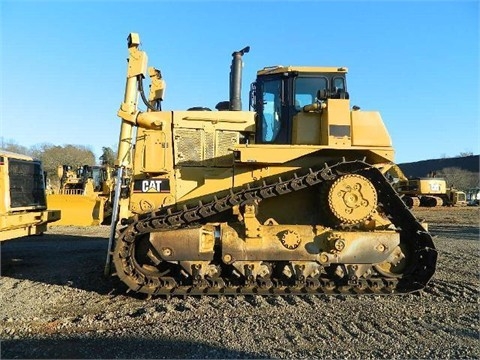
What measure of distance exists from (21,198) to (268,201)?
5.48 metres

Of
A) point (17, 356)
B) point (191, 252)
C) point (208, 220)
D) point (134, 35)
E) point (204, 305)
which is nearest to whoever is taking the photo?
point (17, 356)

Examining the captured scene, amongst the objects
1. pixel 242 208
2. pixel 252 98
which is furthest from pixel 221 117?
pixel 242 208

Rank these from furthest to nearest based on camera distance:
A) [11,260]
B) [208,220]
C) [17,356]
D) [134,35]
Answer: [11,260] → [134,35] → [208,220] → [17,356]

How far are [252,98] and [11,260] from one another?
23.1ft

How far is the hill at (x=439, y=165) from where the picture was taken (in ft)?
233

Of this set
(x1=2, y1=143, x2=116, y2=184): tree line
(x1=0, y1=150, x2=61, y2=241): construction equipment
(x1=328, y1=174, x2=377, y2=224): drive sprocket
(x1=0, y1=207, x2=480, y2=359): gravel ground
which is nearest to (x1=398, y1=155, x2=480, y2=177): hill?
(x1=2, y1=143, x2=116, y2=184): tree line

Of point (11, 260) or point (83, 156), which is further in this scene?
point (83, 156)

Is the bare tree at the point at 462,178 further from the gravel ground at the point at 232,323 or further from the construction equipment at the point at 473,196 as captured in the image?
the gravel ground at the point at 232,323

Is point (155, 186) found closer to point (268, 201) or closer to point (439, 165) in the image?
point (268, 201)

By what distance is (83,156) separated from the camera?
46.8m

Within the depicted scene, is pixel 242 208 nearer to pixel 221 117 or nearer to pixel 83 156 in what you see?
pixel 221 117

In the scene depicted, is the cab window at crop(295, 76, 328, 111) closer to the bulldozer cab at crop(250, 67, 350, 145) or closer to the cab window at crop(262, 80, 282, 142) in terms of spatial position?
the bulldozer cab at crop(250, 67, 350, 145)

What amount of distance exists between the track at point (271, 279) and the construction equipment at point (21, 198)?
293 cm

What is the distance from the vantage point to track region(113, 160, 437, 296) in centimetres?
670
